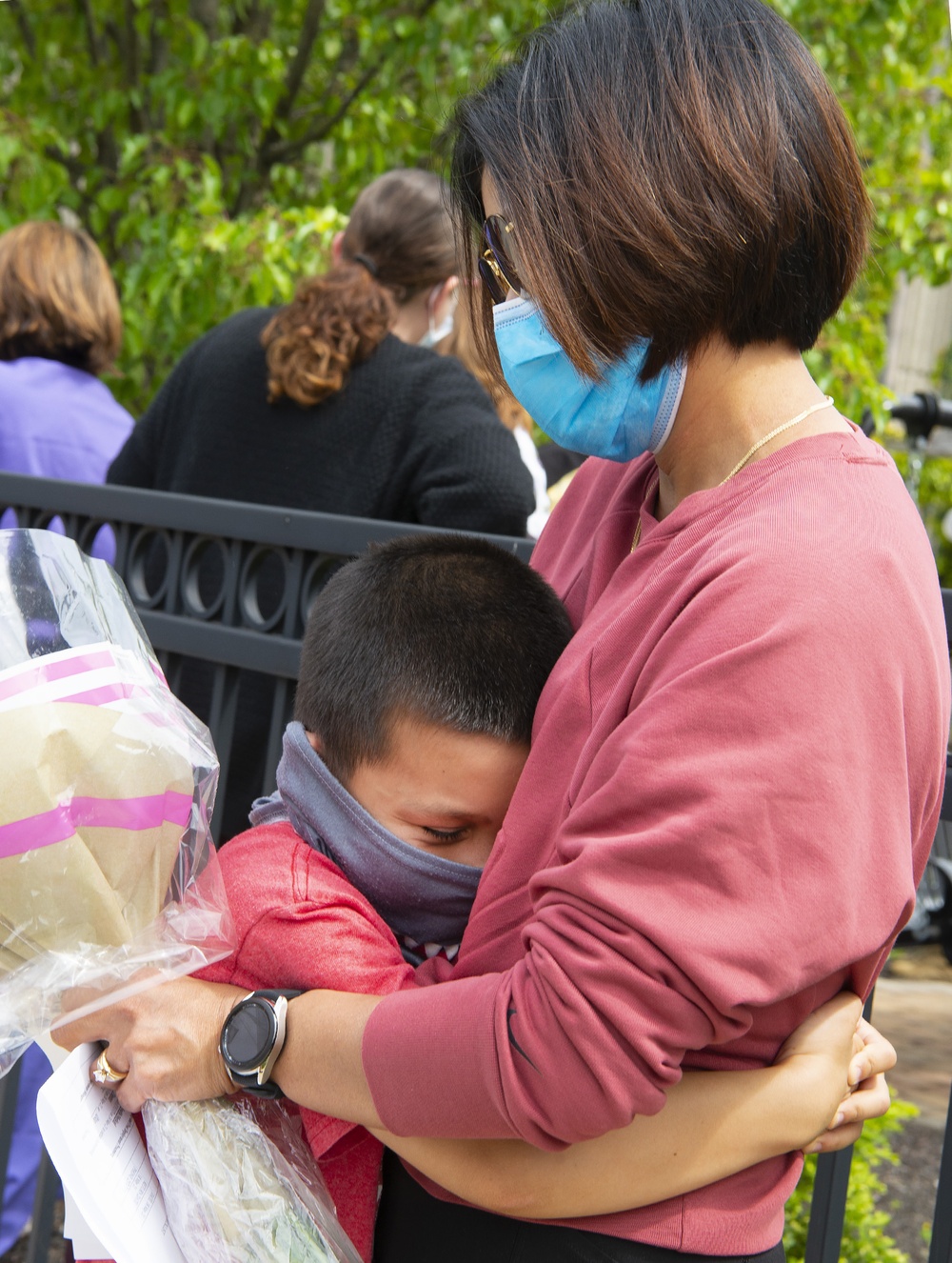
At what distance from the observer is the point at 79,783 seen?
117 centimetres

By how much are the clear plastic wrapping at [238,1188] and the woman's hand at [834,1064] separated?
19.2 inches

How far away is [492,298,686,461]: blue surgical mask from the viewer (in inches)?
50.1

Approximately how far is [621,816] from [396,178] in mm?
2127

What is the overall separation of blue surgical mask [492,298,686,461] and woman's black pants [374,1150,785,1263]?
77cm

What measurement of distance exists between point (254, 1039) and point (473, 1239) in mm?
296

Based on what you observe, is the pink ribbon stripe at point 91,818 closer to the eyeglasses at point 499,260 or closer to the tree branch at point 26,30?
the eyeglasses at point 499,260

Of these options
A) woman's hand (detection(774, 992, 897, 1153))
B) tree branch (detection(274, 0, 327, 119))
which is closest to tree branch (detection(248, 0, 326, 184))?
tree branch (detection(274, 0, 327, 119))

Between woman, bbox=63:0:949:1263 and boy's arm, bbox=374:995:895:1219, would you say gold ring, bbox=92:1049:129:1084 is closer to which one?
woman, bbox=63:0:949:1263

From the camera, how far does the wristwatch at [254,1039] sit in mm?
1232

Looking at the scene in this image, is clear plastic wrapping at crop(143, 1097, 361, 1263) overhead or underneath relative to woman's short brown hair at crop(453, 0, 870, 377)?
underneath

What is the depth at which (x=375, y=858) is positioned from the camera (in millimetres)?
1351

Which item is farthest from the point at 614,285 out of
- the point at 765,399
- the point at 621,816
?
the point at 621,816

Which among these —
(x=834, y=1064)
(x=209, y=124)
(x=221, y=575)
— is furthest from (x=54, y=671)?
(x=209, y=124)

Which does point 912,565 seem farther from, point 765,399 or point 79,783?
point 79,783
